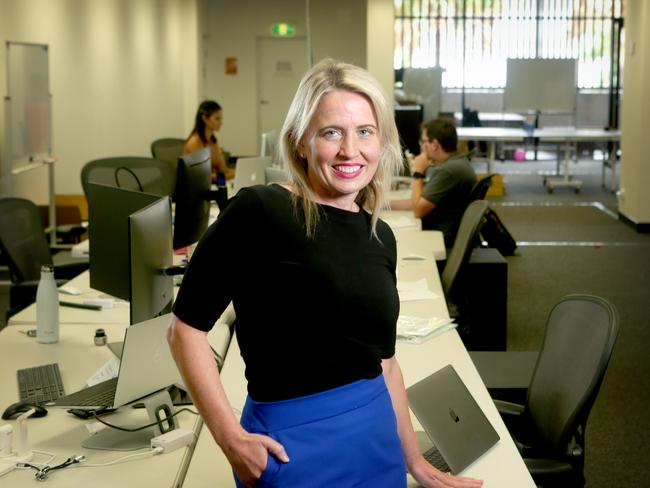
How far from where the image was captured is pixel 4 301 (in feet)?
21.8

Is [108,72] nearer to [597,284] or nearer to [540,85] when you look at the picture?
[597,284]

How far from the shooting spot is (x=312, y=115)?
180cm

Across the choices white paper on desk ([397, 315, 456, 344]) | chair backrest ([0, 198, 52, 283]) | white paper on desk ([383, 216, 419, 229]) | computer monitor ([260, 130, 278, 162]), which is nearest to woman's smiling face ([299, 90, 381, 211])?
white paper on desk ([397, 315, 456, 344])

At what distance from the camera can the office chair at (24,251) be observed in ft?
15.6

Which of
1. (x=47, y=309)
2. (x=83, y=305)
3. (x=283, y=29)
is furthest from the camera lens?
(x=283, y=29)

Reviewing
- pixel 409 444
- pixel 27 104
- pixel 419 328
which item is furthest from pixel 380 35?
pixel 409 444

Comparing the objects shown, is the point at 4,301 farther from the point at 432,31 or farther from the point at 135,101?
the point at 432,31

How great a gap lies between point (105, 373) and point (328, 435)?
1208 millimetres

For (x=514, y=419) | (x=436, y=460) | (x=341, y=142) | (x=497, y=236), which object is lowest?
(x=497, y=236)

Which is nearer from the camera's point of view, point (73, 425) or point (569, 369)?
point (73, 425)

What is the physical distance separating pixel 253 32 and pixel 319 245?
46.8 ft

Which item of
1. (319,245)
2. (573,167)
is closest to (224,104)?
(573,167)

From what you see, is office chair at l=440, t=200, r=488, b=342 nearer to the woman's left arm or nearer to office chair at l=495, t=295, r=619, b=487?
office chair at l=495, t=295, r=619, b=487

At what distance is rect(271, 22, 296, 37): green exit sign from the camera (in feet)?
50.8
